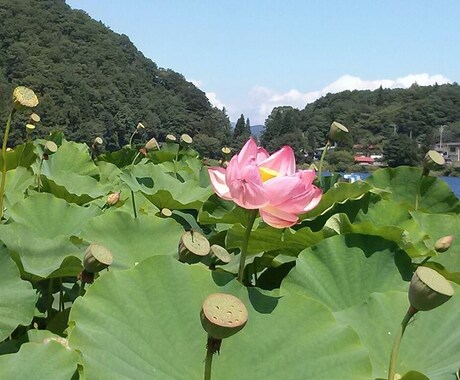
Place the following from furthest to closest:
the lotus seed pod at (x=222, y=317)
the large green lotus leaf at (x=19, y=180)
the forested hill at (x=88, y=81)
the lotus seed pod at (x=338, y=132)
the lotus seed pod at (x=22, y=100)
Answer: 1. the forested hill at (x=88, y=81)
2. the large green lotus leaf at (x=19, y=180)
3. the lotus seed pod at (x=338, y=132)
4. the lotus seed pod at (x=22, y=100)
5. the lotus seed pod at (x=222, y=317)

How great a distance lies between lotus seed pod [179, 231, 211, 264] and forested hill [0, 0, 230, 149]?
24.2 ft

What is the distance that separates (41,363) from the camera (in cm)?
56

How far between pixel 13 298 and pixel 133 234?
244 millimetres

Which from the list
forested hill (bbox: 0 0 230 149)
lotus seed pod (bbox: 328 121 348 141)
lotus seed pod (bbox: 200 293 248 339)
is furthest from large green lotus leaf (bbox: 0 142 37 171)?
forested hill (bbox: 0 0 230 149)

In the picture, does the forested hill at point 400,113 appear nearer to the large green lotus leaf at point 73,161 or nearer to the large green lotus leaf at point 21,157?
the large green lotus leaf at point 73,161

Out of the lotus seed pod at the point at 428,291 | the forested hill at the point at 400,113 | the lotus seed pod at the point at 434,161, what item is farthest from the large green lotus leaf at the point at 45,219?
the forested hill at the point at 400,113

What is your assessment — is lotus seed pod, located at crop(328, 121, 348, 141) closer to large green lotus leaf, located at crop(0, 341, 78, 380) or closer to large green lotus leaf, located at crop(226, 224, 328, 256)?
large green lotus leaf, located at crop(226, 224, 328, 256)

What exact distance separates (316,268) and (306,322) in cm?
17

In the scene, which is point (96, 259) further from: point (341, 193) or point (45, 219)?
point (341, 193)

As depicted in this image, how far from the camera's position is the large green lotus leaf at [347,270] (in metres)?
0.78

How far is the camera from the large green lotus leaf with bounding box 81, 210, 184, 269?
0.93 metres

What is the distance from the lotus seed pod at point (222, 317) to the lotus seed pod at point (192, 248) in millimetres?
213

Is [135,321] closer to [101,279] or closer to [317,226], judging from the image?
[101,279]

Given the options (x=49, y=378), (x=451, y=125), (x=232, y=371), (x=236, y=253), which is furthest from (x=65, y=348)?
(x=451, y=125)
